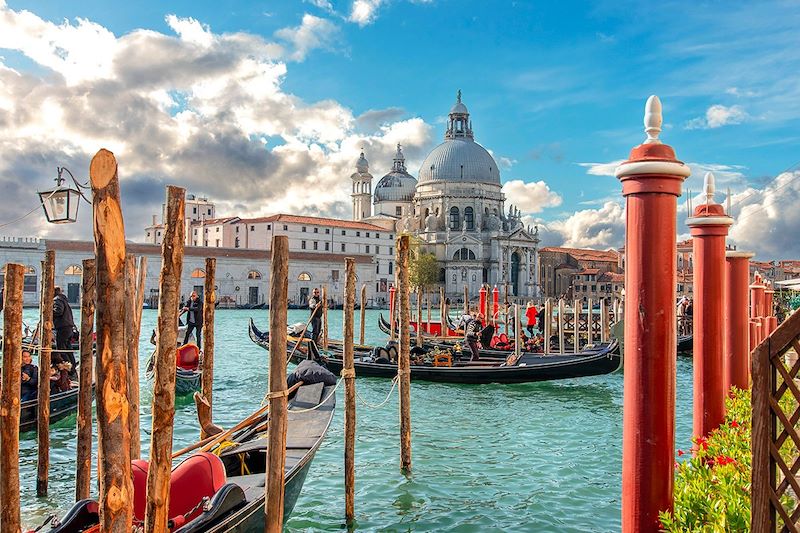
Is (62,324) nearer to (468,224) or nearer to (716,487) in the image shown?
(716,487)

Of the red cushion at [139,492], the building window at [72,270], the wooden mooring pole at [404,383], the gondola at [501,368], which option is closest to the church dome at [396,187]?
the building window at [72,270]

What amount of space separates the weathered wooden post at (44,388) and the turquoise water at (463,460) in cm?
18

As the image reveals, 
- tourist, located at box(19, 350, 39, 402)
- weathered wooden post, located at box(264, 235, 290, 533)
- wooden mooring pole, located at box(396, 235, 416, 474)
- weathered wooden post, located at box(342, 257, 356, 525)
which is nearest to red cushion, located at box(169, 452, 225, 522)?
weathered wooden post, located at box(264, 235, 290, 533)

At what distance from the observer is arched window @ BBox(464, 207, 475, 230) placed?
52603 millimetres

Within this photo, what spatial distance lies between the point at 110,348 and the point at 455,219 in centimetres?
5026

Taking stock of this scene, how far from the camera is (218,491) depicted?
11.8 ft

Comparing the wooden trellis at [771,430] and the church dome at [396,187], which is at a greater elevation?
the church dome at [396,187]

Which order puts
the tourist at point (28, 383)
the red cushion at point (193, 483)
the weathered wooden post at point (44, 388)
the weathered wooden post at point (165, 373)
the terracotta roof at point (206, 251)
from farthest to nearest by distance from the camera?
→ the terracotta roof at point (206, 251)
the tourist at point (28, 383)
the weathered wooden post at point (44, 388)
the red cushion at point (193, 483)
the weathered wooden post at point (165, 373)

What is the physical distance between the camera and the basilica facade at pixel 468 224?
51.1 metres

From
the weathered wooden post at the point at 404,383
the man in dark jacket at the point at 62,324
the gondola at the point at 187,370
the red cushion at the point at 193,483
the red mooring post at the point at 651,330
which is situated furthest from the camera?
the gondola at the point at 187,370

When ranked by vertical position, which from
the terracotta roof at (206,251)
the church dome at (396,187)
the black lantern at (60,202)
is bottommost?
the black lantern at (60,202)

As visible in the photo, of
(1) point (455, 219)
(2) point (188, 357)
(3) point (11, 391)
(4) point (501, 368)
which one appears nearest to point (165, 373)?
(3) point (11, 391)

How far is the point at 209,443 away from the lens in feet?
16.0

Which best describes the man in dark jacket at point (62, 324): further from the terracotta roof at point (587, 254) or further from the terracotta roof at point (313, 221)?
the terracotta roof at point (587, 254)
